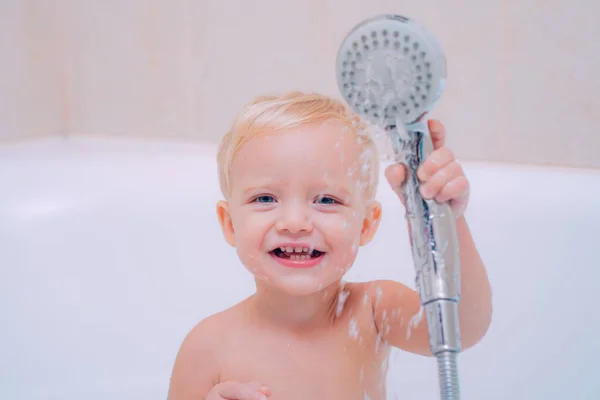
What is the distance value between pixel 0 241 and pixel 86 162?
0.70 ft

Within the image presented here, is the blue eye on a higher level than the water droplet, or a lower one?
higher

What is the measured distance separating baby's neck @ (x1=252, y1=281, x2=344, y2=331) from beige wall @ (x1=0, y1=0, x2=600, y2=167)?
515mm

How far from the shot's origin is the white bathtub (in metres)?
1.10

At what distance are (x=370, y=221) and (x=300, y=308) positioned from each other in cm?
11

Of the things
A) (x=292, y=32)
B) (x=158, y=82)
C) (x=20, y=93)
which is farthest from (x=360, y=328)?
(x=20, y=93)

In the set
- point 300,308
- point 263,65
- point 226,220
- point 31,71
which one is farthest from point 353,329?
point 31,71

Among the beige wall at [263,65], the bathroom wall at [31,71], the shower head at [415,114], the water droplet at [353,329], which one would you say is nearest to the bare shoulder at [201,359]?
the water droplet at [353,329]

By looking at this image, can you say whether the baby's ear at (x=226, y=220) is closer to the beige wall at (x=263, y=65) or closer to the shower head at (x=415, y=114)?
the shower head at (x=415, y=114)

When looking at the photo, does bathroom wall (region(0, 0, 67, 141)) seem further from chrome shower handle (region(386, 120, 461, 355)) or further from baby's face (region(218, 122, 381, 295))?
chrome shower handle (region(386, 120, 461, 355))

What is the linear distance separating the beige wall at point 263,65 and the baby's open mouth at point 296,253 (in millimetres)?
585

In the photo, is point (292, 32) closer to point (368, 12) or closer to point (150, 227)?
point (368, 12)

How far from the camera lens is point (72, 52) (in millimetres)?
1658

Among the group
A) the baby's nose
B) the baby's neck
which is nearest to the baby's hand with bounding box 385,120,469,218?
the baby's nose

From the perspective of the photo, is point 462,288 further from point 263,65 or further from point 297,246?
point 263,65
